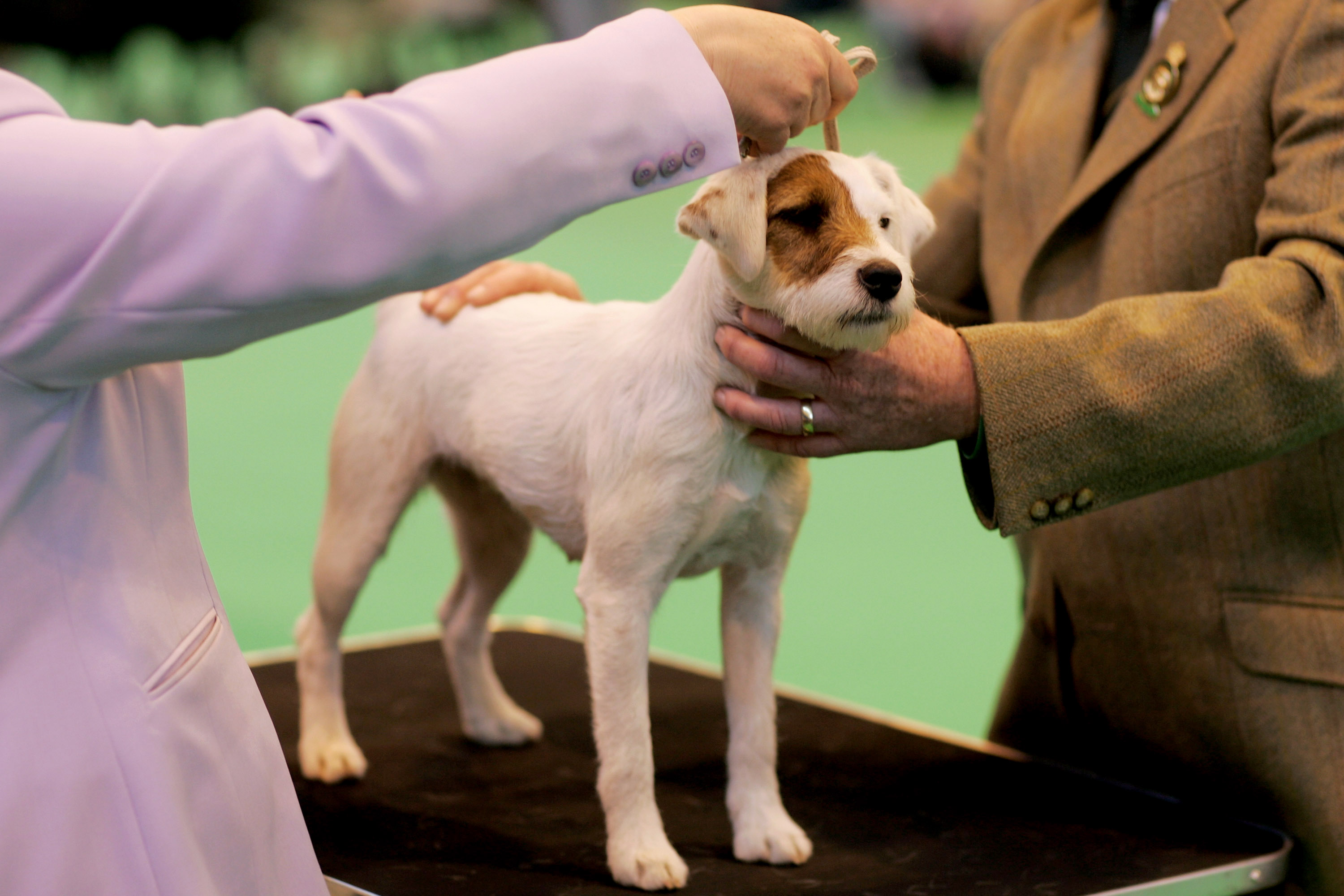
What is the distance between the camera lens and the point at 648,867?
4.28ft

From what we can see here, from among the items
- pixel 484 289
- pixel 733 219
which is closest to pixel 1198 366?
pixel 733 219

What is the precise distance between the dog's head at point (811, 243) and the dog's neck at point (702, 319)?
4 cm

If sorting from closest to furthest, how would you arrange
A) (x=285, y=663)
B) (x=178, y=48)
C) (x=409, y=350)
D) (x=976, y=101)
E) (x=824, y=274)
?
(x=824, y=274), (x=409, y=350), (x=285, y=663), (x=178, y=48), (x=976, y=101)

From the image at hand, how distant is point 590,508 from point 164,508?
0.62m

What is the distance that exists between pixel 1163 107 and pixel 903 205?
38 cm

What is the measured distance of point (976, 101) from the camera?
783 cm

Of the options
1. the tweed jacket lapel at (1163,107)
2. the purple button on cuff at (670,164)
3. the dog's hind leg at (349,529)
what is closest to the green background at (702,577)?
the dog's hind leg at (349,529)

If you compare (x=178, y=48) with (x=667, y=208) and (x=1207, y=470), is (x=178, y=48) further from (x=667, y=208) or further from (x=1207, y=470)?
(x=1207, y=470)

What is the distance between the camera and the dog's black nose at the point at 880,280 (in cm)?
119

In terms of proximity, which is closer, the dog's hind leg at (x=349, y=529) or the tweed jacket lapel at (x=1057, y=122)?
the tweed jacket lapel at (x=1057, y=122)

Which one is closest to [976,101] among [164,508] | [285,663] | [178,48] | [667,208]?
[667,208]

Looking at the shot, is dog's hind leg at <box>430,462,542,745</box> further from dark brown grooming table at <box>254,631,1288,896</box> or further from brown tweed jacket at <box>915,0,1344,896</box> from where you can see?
brown tweed jacket at <box>915,0,1344,896</box>

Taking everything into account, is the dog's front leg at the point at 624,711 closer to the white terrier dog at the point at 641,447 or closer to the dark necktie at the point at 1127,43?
the white terrier dog at the point at 641,447

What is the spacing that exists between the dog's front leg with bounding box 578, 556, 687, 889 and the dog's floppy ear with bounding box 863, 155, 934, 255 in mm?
480
